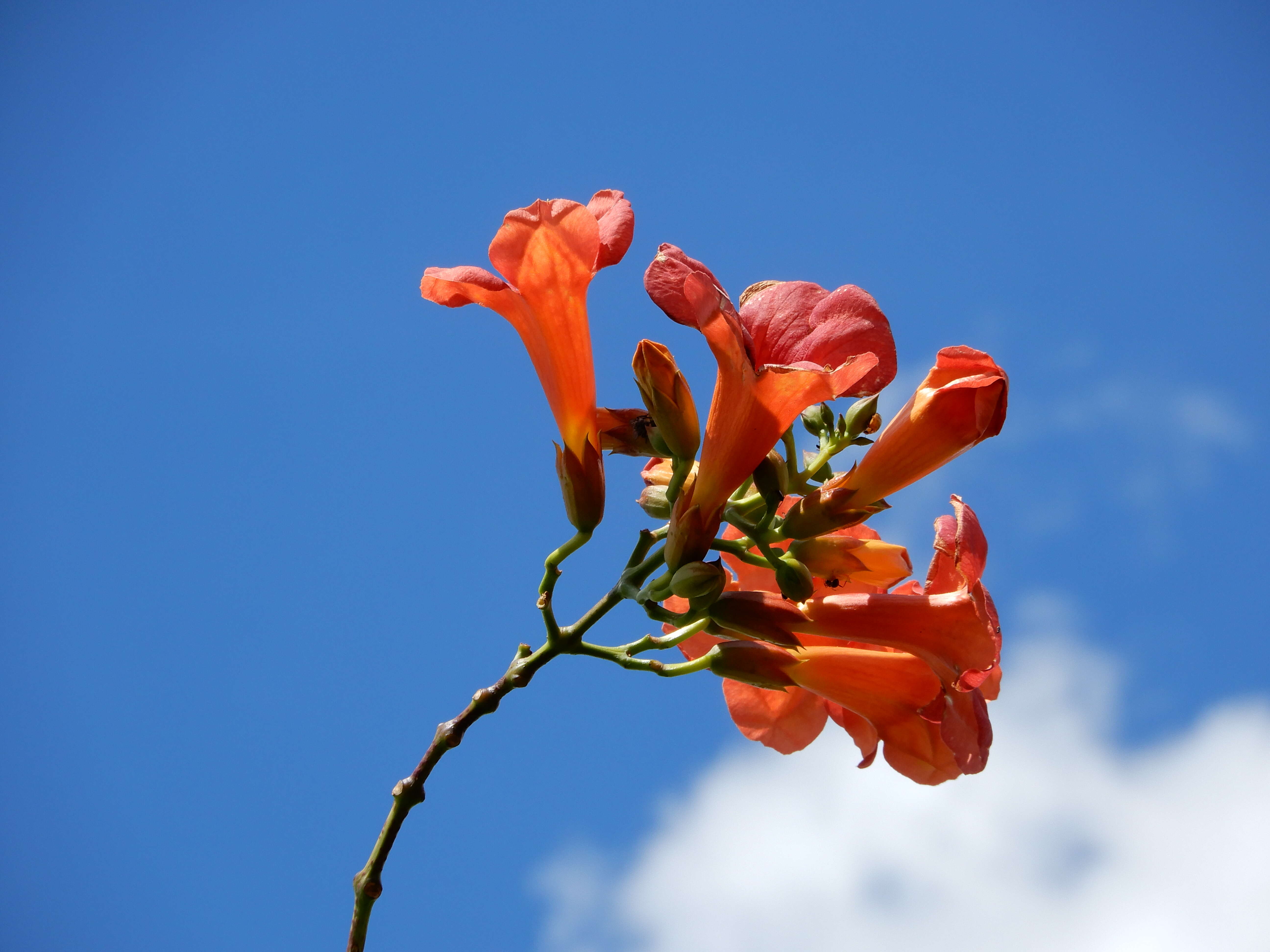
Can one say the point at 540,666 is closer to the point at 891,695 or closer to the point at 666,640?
the point at 666,640

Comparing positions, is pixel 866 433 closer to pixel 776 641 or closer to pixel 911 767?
pixel 776 641

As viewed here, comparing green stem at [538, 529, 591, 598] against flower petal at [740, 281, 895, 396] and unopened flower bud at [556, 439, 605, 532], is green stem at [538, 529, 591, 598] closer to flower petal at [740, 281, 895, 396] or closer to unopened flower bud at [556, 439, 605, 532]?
unopened flower bud at [556, 439, 605, 532]

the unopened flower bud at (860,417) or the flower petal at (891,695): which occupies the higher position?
the unopened flower bud at (860,417)

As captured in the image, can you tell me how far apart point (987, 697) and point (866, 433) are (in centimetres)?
94

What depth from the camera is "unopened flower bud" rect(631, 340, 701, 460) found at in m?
2.64

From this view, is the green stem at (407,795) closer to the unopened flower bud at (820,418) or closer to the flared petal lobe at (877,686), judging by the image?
the flared petal lobe at (877,686)

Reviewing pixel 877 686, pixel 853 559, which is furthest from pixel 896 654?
pixel 853 559

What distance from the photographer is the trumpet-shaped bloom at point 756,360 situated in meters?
2.45

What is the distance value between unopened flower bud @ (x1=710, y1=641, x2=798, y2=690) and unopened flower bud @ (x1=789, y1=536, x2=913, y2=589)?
293 millimetres

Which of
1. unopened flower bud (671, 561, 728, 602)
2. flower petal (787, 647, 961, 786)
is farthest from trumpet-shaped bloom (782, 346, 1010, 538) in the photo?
flower petal (787, 647, 961, 786)

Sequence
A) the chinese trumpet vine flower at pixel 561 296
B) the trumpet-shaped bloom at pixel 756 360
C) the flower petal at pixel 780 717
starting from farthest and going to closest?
the flower petal at pixel 780 717 < the chinese trumpet vine flower at pixel 561 296 < the trumpet-shaped bloom at pixel 756 360

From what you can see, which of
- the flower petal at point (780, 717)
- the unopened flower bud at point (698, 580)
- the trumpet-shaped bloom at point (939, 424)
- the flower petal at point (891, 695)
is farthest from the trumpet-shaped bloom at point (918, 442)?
the flower petal at point (780, 717)

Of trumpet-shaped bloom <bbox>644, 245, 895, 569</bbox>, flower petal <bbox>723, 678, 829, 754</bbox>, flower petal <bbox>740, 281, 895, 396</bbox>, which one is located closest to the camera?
trumpet-shaped bloom <bbox>644, 245, 895, 569</bbox>

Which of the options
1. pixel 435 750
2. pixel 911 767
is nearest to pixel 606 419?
pixel 435 750
